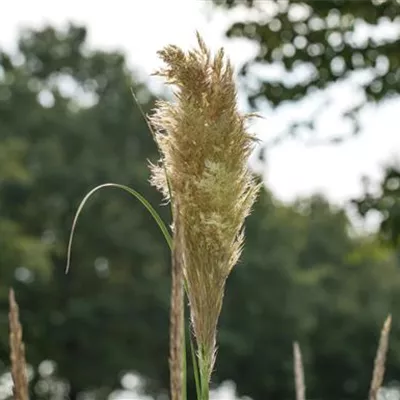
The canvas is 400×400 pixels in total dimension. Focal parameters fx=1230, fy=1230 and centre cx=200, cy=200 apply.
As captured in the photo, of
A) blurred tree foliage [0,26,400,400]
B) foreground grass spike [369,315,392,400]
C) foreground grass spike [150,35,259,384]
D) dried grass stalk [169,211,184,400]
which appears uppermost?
blurred tree foliage [0,26,400,400]

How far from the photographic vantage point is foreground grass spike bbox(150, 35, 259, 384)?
267 cm

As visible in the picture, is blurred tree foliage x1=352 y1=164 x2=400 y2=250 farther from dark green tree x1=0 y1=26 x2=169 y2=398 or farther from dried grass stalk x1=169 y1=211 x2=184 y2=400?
dark green tree x1=0 y1=26 x2=169 y2=398

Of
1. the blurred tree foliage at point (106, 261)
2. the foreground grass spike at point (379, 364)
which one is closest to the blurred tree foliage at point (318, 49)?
the foreground grass spike at point (379, 364)

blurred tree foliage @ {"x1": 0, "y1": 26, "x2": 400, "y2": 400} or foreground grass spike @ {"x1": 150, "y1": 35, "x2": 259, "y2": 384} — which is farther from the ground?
blurred tree foliage @ {"x1": 0, "y1": 26, "x2": 400, "y2": 400}

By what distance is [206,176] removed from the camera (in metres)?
2.67

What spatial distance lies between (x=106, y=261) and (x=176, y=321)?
32.9 metres

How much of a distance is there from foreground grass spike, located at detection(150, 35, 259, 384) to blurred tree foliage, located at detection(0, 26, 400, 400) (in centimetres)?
2779

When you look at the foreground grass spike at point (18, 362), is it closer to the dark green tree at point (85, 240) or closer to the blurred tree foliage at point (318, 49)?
the blurred tree foliage at point (318, 49)

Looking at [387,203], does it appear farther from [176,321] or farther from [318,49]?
[176,321]

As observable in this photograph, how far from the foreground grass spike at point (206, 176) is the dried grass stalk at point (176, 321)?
1.16ft

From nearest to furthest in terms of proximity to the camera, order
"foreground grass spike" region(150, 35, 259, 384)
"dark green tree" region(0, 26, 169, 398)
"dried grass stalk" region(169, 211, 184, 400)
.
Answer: "dried grass stalk" region(169, 211, 184, 400) → "foreground grass spike" region(150, 35, 259, 384) → "dark green tree" region(0, 26, 169, 398)

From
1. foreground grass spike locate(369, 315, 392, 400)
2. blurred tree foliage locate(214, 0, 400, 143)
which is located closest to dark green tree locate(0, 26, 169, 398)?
blurred tree foliage locate(214, 0, 400, 143)

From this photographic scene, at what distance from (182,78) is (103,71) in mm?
35709

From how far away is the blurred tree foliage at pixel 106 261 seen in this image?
33.4 metres
